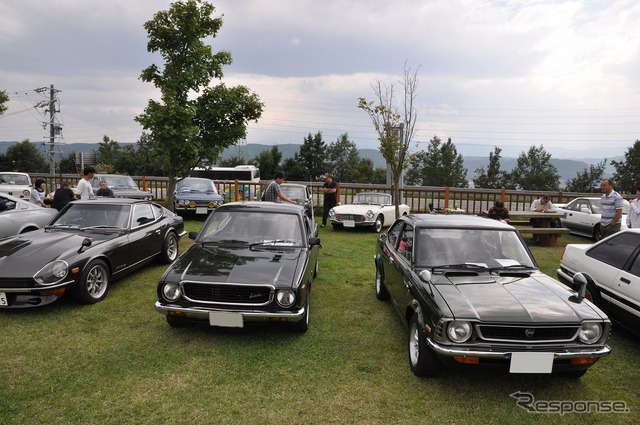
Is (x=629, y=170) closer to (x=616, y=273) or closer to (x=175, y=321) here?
(x=616, y=273)

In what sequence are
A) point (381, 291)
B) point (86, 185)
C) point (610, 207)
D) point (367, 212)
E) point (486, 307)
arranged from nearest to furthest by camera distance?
1. point (486, 307)
2. point (381, 291)
3. point (610, 207)
4. point (86, 185)
5. point (367, 212)

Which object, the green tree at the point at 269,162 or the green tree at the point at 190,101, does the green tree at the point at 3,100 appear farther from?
the green tree at the point at 269,162

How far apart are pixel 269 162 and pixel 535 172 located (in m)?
43.9

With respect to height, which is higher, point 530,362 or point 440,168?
point 440,168

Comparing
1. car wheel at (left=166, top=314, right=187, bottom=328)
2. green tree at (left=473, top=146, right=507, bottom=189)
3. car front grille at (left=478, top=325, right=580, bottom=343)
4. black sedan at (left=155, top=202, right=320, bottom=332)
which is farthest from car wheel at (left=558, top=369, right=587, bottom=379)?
green tree at (left=473, top=146, right=507, bottom=189)

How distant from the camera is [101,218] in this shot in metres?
6.20

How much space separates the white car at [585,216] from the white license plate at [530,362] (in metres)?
10.7

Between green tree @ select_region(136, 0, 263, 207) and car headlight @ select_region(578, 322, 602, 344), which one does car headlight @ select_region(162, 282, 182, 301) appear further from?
green tree @ select_region(136, 0, 263, 207)

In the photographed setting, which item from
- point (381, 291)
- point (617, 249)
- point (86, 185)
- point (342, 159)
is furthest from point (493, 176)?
point (86, 185)

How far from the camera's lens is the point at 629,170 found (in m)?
48.2

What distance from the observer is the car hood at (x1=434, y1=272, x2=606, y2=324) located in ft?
10.5

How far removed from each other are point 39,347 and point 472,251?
15.9 ft

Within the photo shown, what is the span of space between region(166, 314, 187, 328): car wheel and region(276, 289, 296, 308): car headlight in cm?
105

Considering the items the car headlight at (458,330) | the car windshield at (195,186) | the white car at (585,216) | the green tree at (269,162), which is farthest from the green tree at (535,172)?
the car headlight at (458,330)
